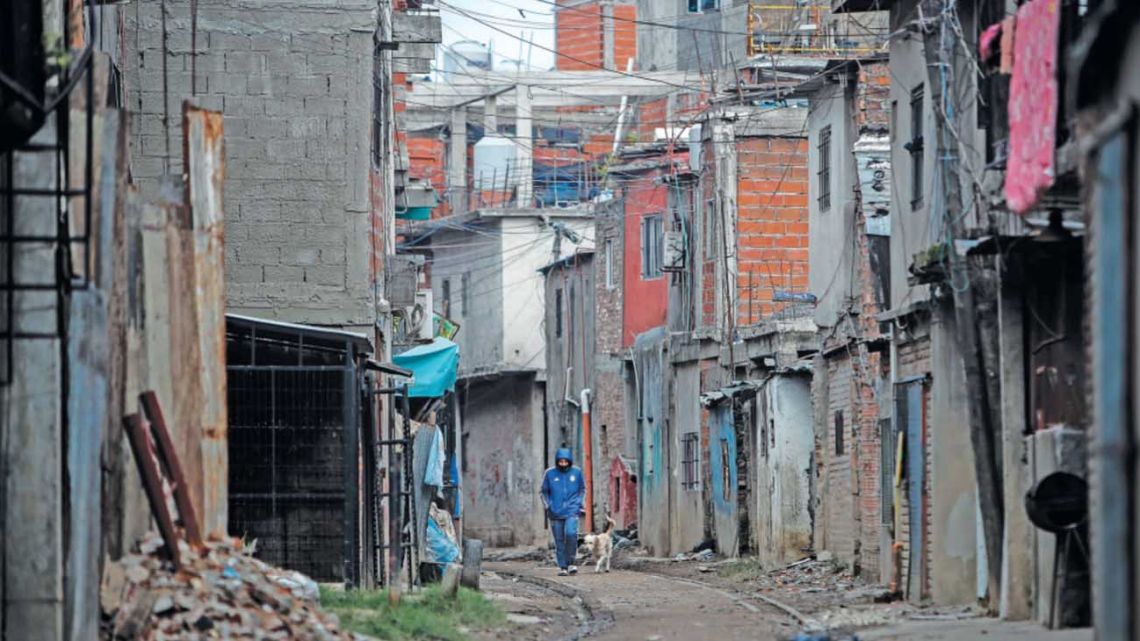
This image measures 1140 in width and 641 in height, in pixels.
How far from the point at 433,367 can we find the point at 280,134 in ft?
16.1

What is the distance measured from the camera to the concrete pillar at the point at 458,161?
57031 mm

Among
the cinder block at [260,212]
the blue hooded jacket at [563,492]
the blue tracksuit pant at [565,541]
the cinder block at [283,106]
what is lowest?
the blue tracksuit pant at [565,541]

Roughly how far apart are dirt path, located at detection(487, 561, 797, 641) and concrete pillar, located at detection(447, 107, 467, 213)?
92.4 ft

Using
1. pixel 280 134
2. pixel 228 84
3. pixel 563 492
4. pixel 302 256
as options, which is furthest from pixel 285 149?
pixel 563 492

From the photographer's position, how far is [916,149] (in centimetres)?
2323

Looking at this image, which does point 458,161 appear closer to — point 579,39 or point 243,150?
point 579,39

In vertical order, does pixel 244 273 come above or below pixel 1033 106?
below

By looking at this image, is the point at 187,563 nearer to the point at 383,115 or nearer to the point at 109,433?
the point at 109,433

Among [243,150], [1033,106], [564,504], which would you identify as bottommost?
[564,504]

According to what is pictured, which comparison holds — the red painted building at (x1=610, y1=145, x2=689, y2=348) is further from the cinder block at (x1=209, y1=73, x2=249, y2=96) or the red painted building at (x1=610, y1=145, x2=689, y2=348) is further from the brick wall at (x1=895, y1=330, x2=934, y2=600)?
the cinder block at (x1=209, y1=73, x2=249, y2=96)

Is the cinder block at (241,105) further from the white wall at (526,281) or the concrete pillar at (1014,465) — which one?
the white wall at (526,281)

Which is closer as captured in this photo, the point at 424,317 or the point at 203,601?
the point at 203,601

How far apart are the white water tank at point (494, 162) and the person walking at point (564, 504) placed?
25802 mm

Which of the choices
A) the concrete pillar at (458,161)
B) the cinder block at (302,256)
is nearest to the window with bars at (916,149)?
the cinder block at (302,256)
